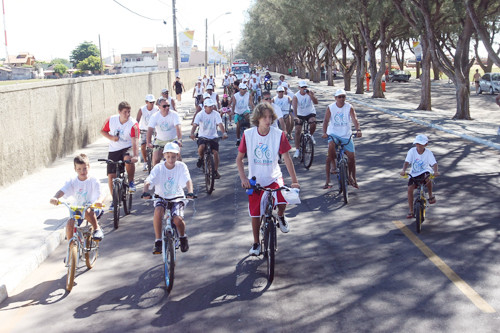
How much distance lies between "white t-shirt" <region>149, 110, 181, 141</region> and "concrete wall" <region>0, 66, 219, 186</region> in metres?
3.40

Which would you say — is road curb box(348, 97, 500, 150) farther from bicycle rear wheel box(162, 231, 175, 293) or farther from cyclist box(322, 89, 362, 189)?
bicycle rear wheel box(162, 231, 175, 293)

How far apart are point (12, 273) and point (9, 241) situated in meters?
1.51

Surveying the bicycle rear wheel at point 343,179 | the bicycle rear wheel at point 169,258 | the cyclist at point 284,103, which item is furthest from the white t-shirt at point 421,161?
the cyclist at point 284,103

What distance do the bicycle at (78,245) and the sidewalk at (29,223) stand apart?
2.17 feet

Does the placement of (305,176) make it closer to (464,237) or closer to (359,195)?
(359,195)

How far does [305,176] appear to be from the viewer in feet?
41.8

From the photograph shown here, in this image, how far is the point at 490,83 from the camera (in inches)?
1730

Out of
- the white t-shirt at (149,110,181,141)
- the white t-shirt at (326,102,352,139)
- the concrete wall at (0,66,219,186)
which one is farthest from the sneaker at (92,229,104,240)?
the concrete wall at (0,66,219,186)

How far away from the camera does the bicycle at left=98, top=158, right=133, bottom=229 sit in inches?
355

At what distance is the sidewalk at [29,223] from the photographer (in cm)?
700

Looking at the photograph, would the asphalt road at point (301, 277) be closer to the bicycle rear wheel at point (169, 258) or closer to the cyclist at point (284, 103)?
the bicycle rear wheel at point (169, 258)

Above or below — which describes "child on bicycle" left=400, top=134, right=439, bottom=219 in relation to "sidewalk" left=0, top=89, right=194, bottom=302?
above

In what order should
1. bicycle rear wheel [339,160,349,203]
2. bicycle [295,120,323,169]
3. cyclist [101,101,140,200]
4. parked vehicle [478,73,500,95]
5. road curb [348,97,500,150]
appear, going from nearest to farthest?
cyclist [101,101,140,200]
bicycle rear wheel [339,160,349,203]
bicycle [295,120,323,169]
road curb [348,97,500,150]
parked vehicle [478,73,500,95]

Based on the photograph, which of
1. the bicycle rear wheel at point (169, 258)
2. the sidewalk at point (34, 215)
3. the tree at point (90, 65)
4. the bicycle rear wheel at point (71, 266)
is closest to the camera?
the bicycle rear wheel at point (169, 258)
